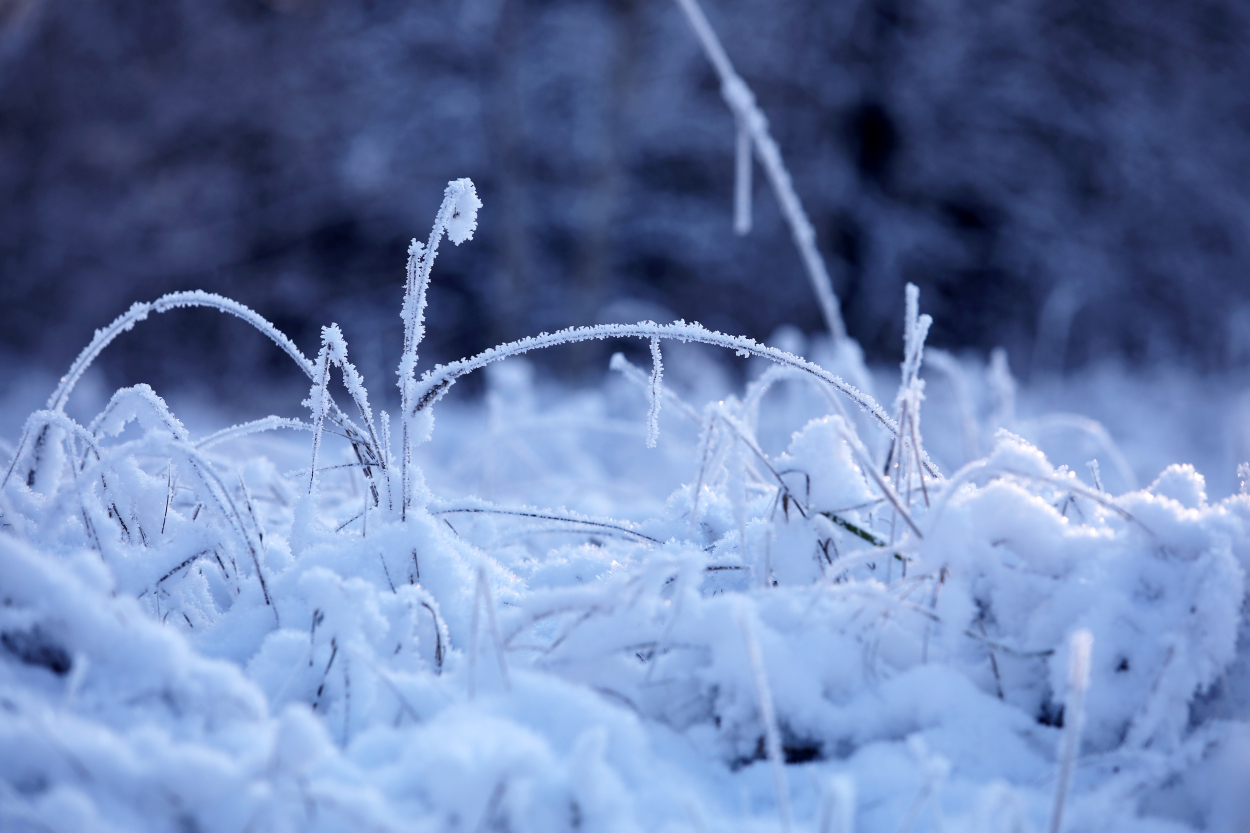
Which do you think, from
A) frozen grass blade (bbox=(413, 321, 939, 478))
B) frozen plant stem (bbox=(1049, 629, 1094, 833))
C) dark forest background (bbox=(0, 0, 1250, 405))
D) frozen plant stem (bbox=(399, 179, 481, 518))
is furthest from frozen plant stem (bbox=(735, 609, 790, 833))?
dark forest background (bbox=(0, 0, 1250, 405))

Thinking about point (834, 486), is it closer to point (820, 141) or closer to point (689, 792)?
point (689, 792)

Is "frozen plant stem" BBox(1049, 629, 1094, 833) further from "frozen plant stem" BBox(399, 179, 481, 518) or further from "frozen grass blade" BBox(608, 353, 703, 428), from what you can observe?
"frozen plant stem" BBox(399, 179, 481, 518)

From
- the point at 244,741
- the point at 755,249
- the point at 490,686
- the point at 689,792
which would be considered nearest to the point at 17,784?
the point at 244,741

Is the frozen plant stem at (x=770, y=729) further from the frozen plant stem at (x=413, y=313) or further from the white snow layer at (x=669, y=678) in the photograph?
the frozen plant stem at (x=413, y=313)

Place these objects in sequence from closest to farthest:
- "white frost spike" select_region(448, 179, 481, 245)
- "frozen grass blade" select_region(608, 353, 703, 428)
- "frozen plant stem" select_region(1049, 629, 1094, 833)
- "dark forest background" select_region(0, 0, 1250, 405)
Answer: "frozen plant stem" select_region(1049, 629, 1094, 833), "white frost spike" select_region(448, 179, 481, 245), "frozen grass blade" select_region(608, 353, 703, 428), "dark forest background" select_region(0, 0, 1250, 405)

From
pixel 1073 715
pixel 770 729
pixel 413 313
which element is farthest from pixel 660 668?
pixel 413 313

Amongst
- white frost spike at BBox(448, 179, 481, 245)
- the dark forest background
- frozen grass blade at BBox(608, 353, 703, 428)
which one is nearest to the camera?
white frost spike at BBox(448, 179, 481, 245)

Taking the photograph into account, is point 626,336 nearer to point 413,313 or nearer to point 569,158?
point 413,313

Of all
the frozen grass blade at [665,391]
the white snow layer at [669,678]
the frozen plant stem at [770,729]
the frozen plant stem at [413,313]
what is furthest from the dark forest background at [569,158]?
the frozen plant stem at [770,729]
